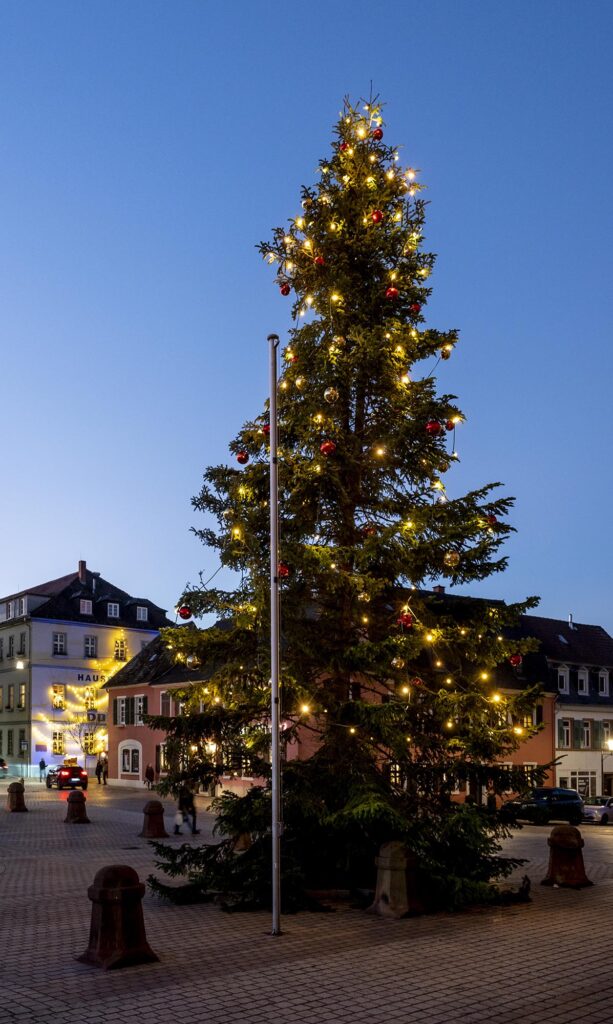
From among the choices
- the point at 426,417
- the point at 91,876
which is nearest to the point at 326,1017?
the point at 426,417

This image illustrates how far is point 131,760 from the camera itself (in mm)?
57438

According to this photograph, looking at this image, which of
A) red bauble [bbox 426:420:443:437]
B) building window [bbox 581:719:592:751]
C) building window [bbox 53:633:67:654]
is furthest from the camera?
building window [bbox 53:633:67:654]

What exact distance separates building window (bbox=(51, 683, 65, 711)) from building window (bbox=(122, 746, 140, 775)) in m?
15.0

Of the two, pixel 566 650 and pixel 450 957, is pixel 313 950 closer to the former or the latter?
pixel 450 957

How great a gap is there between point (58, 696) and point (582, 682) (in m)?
35.5

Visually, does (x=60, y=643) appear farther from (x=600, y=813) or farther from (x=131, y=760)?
(x=600, y=813)

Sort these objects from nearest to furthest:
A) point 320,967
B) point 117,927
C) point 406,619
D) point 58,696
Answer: point 320,967 → point 117,927 → point 406,619 → point 58,696

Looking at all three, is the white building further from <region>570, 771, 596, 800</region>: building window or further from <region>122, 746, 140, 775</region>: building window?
<region>570, 771, 596, 800</region>: building window

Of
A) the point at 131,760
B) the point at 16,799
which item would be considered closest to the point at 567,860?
the point at 16,799

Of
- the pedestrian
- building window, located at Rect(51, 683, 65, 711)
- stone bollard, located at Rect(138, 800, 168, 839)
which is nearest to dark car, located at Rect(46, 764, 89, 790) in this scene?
building window, located at Rect(51, 683, 65, 711)

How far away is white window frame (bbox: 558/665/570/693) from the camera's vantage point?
55250 mm

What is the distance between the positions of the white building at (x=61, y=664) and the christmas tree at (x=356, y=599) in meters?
55.8

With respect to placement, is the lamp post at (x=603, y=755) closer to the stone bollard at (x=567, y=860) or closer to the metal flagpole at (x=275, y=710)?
the stone bollard at (x=567, y=860)

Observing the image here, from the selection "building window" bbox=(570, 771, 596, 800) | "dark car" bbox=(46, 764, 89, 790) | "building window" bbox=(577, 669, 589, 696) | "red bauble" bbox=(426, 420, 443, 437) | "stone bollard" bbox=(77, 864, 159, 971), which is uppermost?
"red bauble" bbox=(426, 420, 443, 437)
